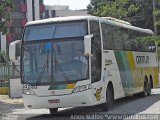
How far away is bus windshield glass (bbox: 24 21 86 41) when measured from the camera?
15.6 metres

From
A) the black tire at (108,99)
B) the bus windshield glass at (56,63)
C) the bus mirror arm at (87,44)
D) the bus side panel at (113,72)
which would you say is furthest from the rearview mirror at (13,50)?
the black tire at (108,99)

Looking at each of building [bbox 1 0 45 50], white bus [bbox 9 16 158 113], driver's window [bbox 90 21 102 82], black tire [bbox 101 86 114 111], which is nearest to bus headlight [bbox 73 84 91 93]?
white bus [bbox 9 16 158 113]

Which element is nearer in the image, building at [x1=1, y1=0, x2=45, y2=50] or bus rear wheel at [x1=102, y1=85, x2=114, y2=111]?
bus rear wheel at [x1=102, y1=85, x2=114, y2=111]

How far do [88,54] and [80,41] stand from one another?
0.69 metres

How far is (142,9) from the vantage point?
57250mm

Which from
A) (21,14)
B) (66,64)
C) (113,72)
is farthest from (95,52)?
(21,14)

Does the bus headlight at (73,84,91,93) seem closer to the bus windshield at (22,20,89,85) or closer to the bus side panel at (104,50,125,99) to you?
the bus windshield at (22,20,89,85)

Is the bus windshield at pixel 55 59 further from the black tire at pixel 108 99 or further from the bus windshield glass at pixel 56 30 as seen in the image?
the black tire at pixel 108 99

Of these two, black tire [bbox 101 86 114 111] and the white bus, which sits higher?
the white bus

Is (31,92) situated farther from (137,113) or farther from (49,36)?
(137,113)

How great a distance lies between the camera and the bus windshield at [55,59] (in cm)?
1514

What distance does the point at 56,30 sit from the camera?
15852 millimetres

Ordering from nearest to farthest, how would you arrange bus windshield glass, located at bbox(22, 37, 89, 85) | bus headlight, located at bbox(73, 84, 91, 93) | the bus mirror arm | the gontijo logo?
the bus mirror arm < bus headlight, located at bbox(73, 84, 91, 93) < bus windshield glass, located at bbox(22, 37, 89, 85) < the gontijo logo

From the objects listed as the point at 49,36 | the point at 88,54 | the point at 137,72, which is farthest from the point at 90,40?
the point at 137,72
